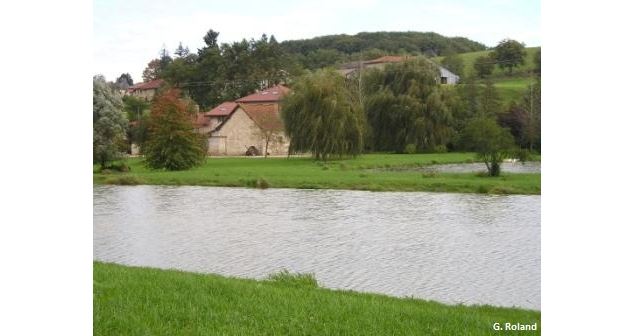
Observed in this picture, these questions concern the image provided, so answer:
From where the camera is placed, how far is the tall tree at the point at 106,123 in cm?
631

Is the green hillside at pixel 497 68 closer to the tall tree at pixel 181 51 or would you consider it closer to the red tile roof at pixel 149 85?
the tall tree at pixel 181 51

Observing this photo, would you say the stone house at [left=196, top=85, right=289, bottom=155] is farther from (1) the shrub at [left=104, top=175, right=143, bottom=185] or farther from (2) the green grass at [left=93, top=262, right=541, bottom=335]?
(2) the green grass at [left=93, top=262, right=541, bottom=335]

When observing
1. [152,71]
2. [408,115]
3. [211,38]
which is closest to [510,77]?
[211,38]

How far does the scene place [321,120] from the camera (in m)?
12.1

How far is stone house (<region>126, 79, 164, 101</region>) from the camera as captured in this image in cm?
671

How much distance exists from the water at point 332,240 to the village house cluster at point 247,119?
521 millimetres

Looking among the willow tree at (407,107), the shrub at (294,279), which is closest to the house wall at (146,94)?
the shrub at (294,279)

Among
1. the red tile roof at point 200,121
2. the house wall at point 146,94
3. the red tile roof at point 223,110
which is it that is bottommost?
the red tile roof at point 200,121

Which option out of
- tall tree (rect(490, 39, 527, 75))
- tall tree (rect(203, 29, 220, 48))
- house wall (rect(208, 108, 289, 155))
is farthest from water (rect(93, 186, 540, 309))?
tall tree (rect(203, 29, 220, 48))

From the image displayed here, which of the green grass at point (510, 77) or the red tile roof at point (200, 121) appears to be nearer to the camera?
the green grass at point (510, 77)

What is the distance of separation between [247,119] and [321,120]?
511 cm

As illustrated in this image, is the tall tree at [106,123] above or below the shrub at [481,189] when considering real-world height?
above

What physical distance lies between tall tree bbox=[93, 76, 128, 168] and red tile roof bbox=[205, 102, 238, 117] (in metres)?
0.80
